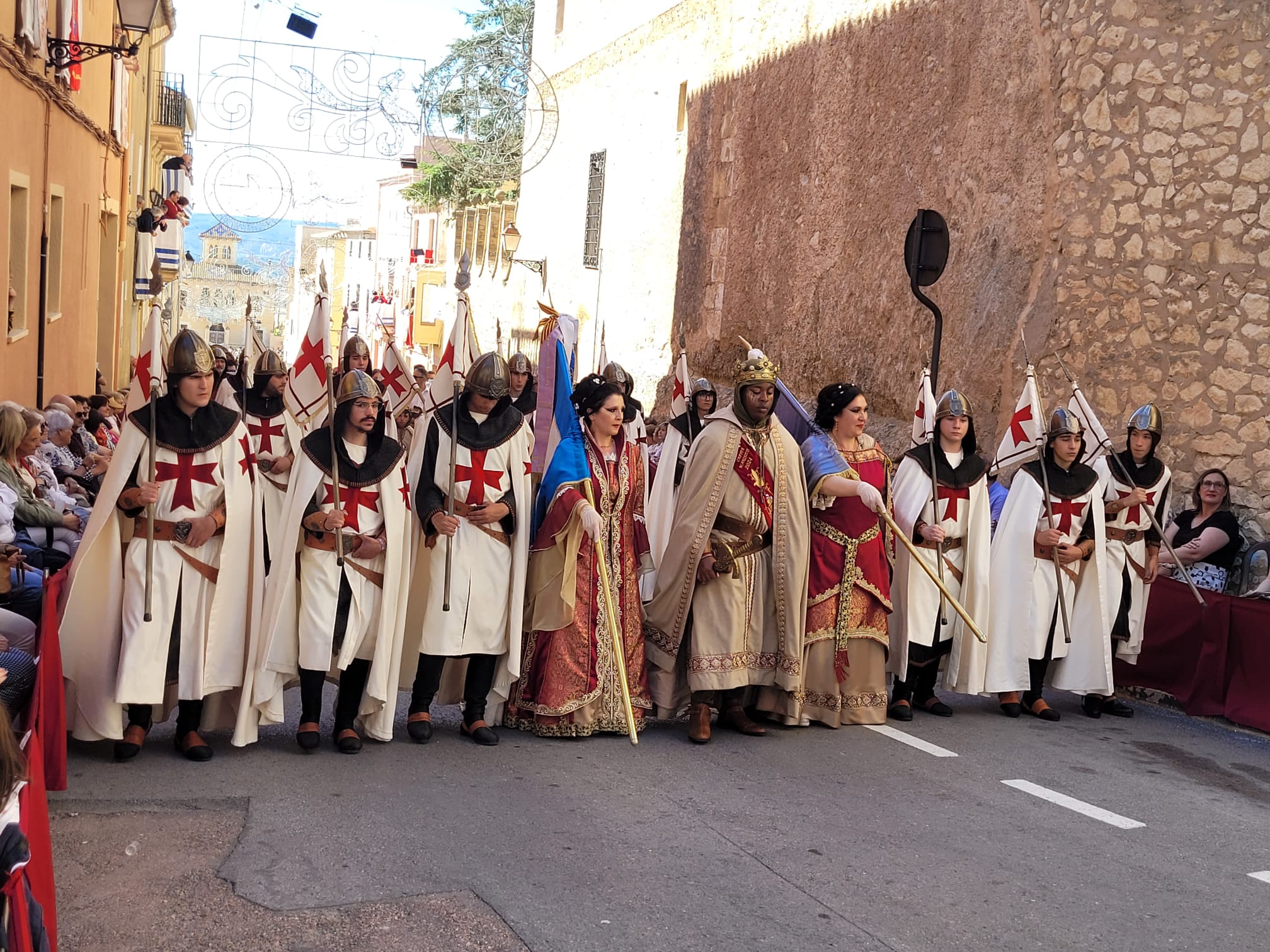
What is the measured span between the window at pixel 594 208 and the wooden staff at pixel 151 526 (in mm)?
20137

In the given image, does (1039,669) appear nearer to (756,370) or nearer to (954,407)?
(954,407)

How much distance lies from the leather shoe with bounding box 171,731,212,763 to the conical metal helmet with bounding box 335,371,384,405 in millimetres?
1600

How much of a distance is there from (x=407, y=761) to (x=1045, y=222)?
807 cm

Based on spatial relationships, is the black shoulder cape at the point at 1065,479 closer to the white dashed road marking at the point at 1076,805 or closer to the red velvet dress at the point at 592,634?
the white dashed road marking at the point at 1076,805

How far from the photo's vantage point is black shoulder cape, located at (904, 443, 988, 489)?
25.3ft

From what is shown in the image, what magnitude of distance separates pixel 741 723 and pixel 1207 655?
3.30 m

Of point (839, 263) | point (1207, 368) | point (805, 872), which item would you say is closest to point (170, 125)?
point (839, 263)

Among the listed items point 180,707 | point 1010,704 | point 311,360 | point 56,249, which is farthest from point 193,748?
point 56,249

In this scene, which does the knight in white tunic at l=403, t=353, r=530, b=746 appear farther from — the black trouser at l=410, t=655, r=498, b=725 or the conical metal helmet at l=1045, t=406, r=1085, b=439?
the conical metal helmet at l=1045, t=406, r=1085, b=439

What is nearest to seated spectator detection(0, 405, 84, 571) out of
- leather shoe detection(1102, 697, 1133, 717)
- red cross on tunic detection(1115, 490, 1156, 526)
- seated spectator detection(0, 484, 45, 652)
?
seated spectator detection(0, 484, 45, 652)

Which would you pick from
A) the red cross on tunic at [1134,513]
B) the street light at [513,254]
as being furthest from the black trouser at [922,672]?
the street light at [513,254]

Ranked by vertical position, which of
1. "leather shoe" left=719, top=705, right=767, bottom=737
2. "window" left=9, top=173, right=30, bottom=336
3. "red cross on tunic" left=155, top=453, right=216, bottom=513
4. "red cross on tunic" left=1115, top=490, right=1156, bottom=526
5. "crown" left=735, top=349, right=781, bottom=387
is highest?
"window" left=9, top=173, right=30, bottom=336

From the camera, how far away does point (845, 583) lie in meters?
7.12

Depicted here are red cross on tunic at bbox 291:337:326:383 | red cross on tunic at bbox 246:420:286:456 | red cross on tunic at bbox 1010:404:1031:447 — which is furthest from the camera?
red cross on tunic at bbox 246:420:286:456
